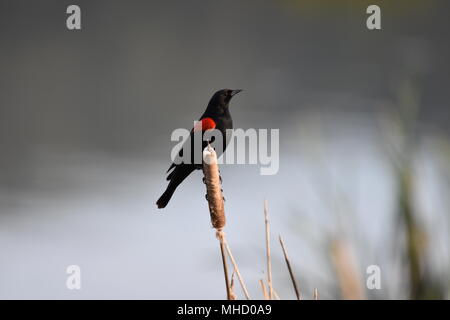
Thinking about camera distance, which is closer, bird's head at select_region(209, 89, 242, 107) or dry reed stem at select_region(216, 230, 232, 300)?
dry reed stem at select_region(216, 230, 232, 300)

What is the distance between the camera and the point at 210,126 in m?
2.47

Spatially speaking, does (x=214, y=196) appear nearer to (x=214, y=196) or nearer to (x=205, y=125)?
(x=214, y=196)

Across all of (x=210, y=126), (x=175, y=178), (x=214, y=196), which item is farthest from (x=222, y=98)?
(x=214, y=196)

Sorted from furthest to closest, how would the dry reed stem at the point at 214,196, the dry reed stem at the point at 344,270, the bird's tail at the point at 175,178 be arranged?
the bird's tail at the point at 175,178
the dry reed stem at the point at 214,196
the dry reed stem at the point at 344,270

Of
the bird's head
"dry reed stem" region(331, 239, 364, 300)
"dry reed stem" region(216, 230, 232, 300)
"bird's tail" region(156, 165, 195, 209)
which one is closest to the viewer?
"dry reed stem" region(331, 239, 364, 300)

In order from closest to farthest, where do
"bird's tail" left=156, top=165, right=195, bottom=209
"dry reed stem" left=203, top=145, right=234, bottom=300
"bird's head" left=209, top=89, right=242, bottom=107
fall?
"dry reed stem" left=203, top=145, right=234, bottom=300 → "bird's tail" left=156, top=165, right=195, bottom=209 → "bird's head" left=209, top=89, right=242, bottom=107

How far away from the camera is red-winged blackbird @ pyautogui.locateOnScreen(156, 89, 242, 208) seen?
95.3 inches

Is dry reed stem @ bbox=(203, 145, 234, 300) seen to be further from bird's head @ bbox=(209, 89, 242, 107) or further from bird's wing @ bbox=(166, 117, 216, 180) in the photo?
bird's head @ bbox=(209, 89, 242, 107)

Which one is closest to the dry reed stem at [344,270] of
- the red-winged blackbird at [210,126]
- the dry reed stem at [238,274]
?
the dry reed stem at [238,274]

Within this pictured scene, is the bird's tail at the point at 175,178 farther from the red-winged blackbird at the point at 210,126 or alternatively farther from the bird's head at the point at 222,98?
the bird's head at the point at 222,98

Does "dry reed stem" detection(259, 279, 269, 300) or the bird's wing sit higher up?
the bird's wing

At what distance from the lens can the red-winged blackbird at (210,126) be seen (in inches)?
95.3

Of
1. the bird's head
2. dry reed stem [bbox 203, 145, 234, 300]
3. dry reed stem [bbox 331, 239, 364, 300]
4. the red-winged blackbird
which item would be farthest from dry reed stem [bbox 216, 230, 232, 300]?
the bird's head
